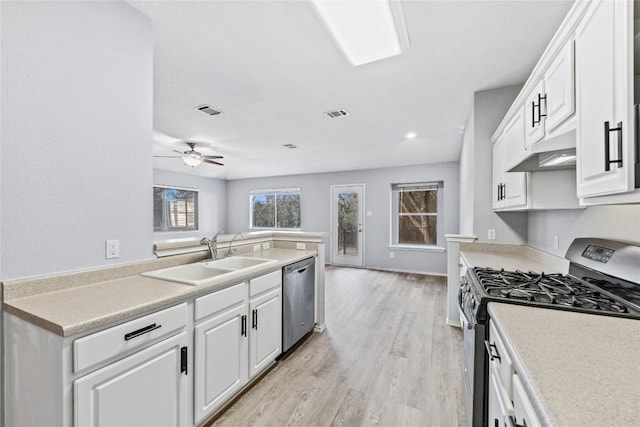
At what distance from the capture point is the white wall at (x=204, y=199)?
6.69 metres

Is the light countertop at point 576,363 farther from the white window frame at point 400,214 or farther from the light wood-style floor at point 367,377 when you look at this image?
the white window frame at point 400,214

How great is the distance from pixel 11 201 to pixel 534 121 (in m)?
2.98

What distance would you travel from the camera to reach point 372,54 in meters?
2.13

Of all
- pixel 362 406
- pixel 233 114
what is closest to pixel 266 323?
pixel 362 406

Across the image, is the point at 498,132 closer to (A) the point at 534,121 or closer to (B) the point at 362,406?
(A) the point at 534,121

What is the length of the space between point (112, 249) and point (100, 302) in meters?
0.53

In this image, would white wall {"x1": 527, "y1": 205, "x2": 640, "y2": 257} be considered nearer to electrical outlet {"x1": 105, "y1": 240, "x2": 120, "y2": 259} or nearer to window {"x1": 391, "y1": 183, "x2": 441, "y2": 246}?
electrical outlet {"x1": 105, "y1": 240, "x2": 120, "y2": 259}

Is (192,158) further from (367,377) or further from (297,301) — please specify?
(367,377)

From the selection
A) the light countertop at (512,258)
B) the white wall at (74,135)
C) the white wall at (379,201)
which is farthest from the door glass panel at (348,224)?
the white wall at (74,135)

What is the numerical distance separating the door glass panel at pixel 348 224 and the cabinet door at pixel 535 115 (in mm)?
4722

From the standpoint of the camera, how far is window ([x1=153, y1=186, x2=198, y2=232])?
6621 millimetres

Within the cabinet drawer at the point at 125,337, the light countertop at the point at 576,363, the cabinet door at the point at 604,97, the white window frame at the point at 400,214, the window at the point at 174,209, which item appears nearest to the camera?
the light countertop at the point at 576,363

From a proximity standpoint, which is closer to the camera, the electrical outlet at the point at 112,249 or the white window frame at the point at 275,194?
the electrical outlet at the point at 112,249

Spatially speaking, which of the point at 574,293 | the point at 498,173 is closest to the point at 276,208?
the point at 498,173
